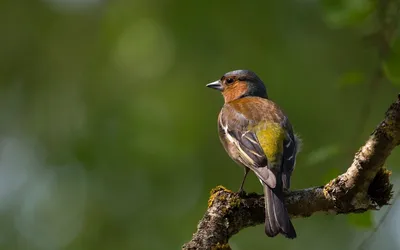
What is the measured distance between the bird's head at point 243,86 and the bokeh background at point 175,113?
1087 mm

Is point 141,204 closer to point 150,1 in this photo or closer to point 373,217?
point 150,1

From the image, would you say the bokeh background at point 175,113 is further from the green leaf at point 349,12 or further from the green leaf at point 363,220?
the green leaf at point 349,12

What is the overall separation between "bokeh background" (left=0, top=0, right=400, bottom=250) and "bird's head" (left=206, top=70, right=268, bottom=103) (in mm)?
1087

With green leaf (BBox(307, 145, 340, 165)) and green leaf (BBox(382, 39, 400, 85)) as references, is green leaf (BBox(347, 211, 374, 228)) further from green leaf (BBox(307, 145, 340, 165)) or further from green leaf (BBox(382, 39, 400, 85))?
green leaf (BBox(382, 39, 400, 85))

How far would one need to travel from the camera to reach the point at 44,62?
10.8 metres

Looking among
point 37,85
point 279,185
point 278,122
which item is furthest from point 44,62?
point 279,185

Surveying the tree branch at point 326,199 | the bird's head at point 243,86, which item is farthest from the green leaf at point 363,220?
the bird's head at point 243,86

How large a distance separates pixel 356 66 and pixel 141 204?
288cm

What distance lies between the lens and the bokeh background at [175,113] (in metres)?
9.15

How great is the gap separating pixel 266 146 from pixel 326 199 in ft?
4.09

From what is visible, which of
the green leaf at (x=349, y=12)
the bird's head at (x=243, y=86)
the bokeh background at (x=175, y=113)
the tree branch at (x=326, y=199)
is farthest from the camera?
the bokeh background at (x=175, y=113)

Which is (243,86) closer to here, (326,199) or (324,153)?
(324,153)

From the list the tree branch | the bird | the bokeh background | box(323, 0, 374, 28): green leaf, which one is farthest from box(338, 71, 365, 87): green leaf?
the bokeh background

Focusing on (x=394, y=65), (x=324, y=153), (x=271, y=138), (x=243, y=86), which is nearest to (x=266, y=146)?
(x=271, y=138)
